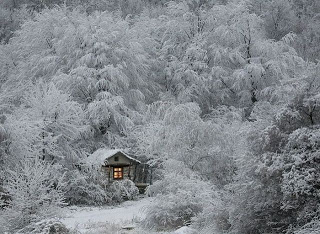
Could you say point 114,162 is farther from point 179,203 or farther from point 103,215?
point 179,203

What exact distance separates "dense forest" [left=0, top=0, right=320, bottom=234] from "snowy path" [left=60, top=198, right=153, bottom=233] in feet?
3.60

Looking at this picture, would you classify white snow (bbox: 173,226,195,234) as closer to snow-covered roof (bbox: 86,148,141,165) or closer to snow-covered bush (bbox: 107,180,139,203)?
snow-covered bush (bbox: 107,180,139,203)

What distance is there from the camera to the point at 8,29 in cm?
4406

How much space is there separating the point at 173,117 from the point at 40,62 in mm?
15876

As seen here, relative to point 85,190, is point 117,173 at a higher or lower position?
higher

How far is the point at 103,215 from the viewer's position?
769 inches

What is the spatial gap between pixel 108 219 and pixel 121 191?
603 cm

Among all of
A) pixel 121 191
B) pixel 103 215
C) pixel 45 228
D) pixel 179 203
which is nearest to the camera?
pixel 45 228

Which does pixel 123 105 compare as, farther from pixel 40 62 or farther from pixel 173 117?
pixel 173 117

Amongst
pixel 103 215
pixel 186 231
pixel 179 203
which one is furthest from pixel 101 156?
pixel 186 231

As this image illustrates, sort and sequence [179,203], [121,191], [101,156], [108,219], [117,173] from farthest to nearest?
[117,173] < [101,156] < [121,191] < [108,219] < [179,203]

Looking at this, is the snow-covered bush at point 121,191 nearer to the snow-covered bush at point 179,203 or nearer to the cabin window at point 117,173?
the cabin window at point 117,173

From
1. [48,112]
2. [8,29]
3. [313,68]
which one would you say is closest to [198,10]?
[48,112]

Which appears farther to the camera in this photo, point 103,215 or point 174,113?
point 103,215
